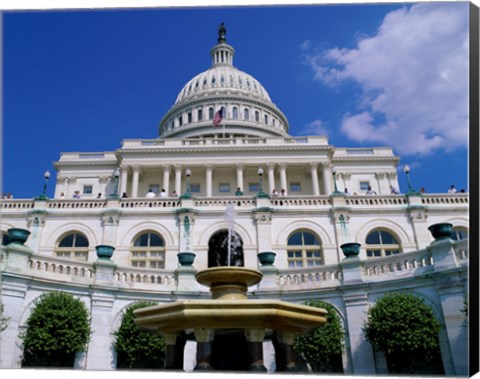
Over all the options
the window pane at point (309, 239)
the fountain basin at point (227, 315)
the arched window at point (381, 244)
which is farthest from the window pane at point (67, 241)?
the arched window at point (381, 244)

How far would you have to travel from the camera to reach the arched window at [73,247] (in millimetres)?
22578

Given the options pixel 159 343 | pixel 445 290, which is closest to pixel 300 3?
pixel 445 290

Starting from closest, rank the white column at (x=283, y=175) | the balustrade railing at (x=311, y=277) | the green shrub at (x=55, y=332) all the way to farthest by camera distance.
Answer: the green shrub at (x=55, y=332), the balustrade railing at (x=311, y=277), the white column at (x=283, y=175)

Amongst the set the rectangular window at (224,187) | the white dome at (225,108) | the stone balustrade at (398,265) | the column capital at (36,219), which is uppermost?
the white dome at (225,108)

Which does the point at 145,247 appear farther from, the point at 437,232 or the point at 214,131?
the point at 214,131

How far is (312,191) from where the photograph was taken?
58094mm

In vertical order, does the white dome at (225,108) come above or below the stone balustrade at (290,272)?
above

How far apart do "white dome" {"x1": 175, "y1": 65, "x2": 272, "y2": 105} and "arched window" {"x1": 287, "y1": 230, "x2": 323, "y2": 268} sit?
2790 inches

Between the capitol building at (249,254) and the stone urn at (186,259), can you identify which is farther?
the stone urn at (186,259)

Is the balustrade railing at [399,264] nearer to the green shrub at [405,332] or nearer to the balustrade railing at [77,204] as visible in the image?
the green shrub at [405,332]

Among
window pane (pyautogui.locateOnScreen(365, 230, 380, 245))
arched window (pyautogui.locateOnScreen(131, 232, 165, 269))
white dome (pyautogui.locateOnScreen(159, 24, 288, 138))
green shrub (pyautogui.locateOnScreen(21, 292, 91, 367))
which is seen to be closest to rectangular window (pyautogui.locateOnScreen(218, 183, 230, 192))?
white dome (pyautogui.locateOnScreen(159, 24, 288, 138))

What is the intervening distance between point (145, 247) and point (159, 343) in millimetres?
8049

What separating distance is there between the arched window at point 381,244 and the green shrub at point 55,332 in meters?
14.8

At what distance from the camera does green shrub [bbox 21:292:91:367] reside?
13859 millimetres
